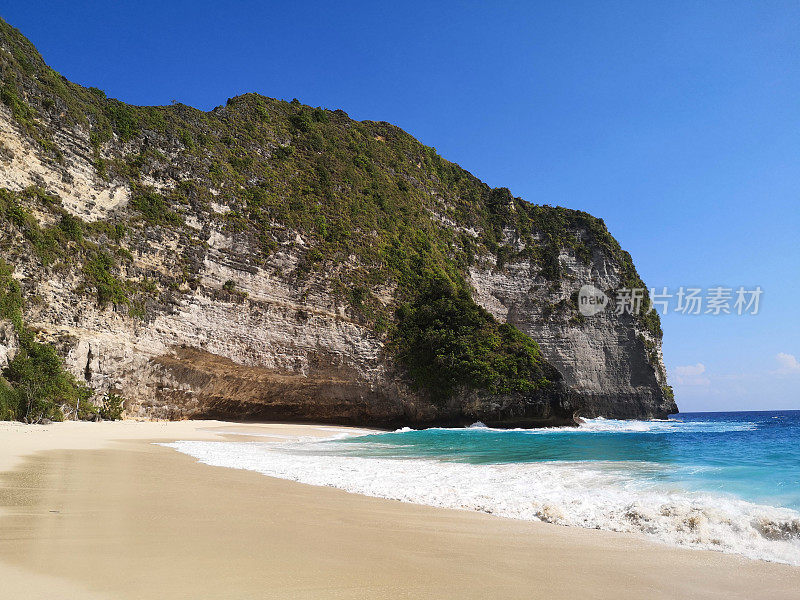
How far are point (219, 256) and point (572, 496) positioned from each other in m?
23.9

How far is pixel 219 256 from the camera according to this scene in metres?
26.0

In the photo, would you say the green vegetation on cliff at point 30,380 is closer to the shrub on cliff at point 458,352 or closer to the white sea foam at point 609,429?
the white sea foam at point 609,429

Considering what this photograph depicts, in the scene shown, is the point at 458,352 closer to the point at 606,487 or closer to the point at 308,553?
the point at 606,487

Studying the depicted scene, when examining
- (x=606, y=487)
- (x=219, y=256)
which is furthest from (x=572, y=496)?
(x=219, y=256)

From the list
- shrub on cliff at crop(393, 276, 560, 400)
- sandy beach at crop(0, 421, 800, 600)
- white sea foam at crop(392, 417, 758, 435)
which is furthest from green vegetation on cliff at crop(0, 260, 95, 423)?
shrub on cliff at crop(393, 276, 560, 400)

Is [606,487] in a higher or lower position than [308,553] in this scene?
lower

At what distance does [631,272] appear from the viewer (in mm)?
53000

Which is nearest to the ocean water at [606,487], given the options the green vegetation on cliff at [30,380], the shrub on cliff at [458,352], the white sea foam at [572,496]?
the white sea foam at [572,496]

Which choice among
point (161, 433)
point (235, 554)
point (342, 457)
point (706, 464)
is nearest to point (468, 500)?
point (235, 554)

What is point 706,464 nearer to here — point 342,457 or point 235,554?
point 342,457

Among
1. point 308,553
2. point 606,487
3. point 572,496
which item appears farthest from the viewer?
point 606,487

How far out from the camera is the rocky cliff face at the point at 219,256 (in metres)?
20.0

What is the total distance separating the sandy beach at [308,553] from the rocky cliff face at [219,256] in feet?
53.1

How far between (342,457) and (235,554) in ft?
25.3
